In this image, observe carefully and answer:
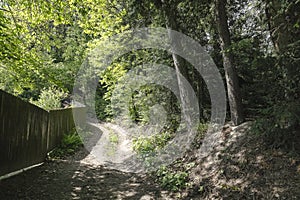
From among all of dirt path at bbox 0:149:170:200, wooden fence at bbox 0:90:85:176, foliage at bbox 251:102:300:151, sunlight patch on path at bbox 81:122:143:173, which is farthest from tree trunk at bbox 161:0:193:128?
wooden fence at bbox 0:90:85:176

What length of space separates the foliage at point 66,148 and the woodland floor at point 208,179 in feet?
5.26

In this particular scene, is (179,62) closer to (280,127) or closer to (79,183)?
(280,127)

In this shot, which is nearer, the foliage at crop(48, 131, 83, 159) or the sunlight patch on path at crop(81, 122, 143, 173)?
the sunlight patch on path at crop(81, 122, 143, 173)

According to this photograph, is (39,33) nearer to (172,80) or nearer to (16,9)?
(16,9)

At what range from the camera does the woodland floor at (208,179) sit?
3809 millimetres

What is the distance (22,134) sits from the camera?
16.3 ft

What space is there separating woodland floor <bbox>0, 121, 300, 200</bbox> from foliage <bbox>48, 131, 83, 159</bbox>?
1604mm

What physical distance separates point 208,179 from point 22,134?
3.78 m

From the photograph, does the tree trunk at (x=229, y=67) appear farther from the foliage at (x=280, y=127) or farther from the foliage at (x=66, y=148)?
the foliage at (x=66, y=148)

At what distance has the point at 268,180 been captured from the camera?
384 centimetres

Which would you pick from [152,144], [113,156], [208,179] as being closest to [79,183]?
[208,179]

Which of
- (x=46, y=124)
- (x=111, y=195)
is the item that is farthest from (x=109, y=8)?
(x=111, y=195)

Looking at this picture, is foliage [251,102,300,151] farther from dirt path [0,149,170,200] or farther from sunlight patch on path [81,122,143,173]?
sunlight patch on path [81,122,143,173]

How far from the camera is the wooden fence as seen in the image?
4.12 metres
